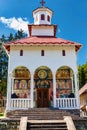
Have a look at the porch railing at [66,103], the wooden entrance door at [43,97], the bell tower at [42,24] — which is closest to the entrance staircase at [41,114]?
the porch railing at [66,103]

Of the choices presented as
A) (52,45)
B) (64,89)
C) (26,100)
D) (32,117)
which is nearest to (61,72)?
(64,89)

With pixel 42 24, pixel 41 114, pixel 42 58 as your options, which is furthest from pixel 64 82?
pixel 42 24

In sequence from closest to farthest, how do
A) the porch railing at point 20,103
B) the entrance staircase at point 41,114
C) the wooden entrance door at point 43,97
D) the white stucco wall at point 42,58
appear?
the entrance staircase at point 41,114
the porch railing at point 20,103
the white stucco wall at point 42,58
the wooden entrance door at point 43,97

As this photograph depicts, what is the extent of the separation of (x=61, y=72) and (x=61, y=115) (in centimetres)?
636

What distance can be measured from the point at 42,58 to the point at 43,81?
2.76 meters

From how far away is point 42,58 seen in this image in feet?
71.2

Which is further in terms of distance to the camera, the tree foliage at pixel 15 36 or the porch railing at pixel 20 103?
the tree foliage at pixel 15 36

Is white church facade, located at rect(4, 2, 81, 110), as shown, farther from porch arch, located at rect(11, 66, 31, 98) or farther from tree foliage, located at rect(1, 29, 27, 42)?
tree foliage, located at rect(1, 29, 27, 42)

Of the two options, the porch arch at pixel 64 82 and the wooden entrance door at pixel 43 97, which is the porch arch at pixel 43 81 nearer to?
the wooden entrance door at pixel 43 97

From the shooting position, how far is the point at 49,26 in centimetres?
2659

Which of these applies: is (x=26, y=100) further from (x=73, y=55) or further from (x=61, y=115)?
(x=73, y=55)

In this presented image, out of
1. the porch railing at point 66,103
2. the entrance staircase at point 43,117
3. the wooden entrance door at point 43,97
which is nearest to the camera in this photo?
the entrance staircase at point 43,117

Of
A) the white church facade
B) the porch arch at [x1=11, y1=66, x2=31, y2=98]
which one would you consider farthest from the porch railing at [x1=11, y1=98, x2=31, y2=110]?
the porch arch at [x1=11, y1=66, x2=31, y2=98]

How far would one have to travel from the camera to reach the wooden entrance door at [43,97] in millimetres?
23125
